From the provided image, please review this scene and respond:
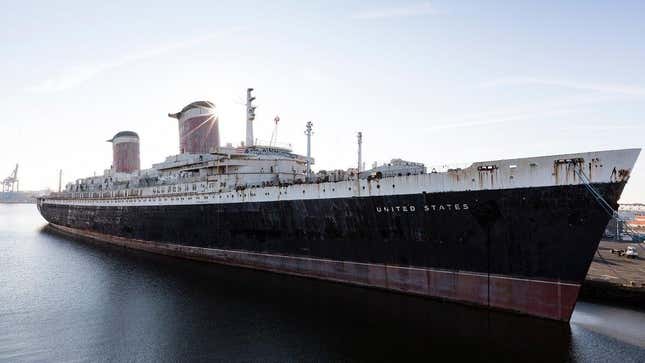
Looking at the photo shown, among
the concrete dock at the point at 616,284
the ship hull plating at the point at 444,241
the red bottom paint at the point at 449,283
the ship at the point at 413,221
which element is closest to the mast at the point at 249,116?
the ship at the point at 413,221

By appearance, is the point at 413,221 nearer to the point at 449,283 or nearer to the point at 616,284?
the point at 449,283

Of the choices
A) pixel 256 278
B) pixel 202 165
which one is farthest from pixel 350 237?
pixel 202 165

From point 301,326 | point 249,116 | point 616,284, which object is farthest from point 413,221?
point 249,116

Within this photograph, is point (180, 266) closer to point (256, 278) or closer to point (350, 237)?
point (256, 278)

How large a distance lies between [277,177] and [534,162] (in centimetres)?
1735

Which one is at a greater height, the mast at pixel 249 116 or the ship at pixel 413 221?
the mast at pixel 249 116

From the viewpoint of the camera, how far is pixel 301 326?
15227 millimetres

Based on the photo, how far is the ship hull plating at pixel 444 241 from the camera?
14.6 metres

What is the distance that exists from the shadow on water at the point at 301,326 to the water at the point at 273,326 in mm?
41

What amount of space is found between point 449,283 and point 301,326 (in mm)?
6755

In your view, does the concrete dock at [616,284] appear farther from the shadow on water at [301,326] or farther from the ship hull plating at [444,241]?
the shadow on water at [301,326]

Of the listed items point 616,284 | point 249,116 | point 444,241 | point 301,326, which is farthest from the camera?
point 249,116

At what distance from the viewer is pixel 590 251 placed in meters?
14.1

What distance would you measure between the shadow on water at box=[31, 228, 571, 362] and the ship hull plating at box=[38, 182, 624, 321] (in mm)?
810
